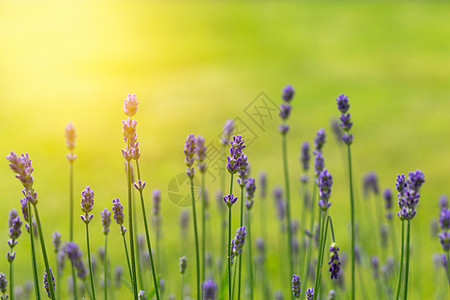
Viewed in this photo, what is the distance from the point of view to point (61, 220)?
10.2ft

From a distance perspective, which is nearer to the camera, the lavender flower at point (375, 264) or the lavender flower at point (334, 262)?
the lavender flower at point (334, 262)

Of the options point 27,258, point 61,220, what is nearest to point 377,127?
point 61,220

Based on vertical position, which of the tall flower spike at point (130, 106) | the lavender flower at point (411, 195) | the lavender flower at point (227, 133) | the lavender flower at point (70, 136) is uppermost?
the lavender flower at point (227, 133)

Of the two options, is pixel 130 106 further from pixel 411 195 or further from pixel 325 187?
pixel 411 195

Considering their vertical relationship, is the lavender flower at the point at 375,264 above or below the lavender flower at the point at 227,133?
below

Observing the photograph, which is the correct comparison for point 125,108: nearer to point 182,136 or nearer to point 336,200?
point 336,200

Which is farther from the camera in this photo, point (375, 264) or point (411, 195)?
point (375, 264)

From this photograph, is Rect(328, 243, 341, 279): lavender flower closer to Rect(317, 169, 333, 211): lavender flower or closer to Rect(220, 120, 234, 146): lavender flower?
Rect(317, 169, 333, 211): lavender flower

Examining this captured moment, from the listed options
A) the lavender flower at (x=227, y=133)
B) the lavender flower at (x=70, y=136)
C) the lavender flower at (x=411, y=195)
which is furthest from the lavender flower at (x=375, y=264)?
the lavender flower at (x=70, y=136)

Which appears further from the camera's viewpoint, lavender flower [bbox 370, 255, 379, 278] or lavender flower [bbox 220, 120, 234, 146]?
lavender flower [bbox 370, 255, 379, 278]

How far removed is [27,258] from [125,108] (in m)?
2.18

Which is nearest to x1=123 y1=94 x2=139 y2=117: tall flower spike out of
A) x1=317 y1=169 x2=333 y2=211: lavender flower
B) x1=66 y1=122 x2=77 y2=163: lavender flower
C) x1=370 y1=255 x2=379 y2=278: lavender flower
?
x1=66 y1=122 x2=77 y2=163: lavender flower

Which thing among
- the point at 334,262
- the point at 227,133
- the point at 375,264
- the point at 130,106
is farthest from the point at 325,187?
the point at 375,264

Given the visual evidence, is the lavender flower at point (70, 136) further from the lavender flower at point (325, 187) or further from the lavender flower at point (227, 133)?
the lavender flower at point (227, 133)
